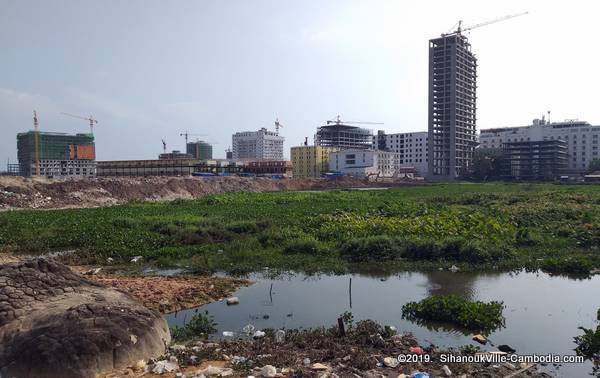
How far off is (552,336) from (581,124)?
530 feet

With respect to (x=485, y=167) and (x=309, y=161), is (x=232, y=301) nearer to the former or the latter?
(x=485, y=167)

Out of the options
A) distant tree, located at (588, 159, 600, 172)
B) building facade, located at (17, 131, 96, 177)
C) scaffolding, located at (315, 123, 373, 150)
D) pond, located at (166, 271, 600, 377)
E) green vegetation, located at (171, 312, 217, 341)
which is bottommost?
pond, located at (166, 271, 600, 377)

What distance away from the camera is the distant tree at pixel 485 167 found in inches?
4692

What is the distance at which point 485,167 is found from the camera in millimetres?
119125

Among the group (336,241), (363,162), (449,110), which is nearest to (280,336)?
(336,241)

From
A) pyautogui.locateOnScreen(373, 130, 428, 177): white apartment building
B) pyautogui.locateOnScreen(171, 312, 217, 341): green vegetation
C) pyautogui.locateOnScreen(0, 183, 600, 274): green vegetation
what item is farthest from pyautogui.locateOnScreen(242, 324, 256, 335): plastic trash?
pyautogui.locateOnScreen(373, 130, 428, 177): white apartment building

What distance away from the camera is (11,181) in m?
48.8

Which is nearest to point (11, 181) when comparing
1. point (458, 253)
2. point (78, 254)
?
point (78, 254)

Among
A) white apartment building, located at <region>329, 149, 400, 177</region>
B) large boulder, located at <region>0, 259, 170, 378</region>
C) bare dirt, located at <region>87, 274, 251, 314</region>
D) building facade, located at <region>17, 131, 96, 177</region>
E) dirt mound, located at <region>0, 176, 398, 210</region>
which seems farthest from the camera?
white apartment building, located at <region>329, 149, 400, 177</region>

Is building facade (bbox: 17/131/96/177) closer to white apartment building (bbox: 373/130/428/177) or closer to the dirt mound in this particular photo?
the dirt mound

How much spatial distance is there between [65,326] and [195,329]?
289cm

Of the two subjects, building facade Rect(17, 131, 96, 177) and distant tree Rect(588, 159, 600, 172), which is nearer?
distant tree Rect(588, 159, 600, 172)

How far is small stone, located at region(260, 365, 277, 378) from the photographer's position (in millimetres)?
7129

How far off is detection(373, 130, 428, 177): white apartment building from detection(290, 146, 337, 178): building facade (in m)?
36.2
